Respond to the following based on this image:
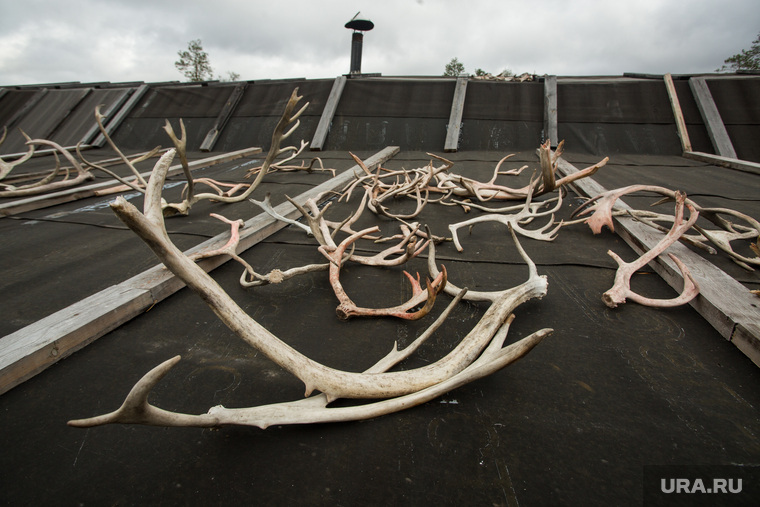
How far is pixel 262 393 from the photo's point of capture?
90 centimetres

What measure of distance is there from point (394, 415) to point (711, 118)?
5.69 metres

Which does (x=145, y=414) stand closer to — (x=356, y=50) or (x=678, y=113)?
(x=678, y=113)

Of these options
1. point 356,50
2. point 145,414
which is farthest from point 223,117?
point 356,50

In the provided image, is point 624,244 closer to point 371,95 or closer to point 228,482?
point 228,482

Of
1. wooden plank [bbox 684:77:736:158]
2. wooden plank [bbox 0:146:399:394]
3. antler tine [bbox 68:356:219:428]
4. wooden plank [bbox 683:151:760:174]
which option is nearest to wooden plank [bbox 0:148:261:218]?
wooden plank [bbox 0:146:399:394]

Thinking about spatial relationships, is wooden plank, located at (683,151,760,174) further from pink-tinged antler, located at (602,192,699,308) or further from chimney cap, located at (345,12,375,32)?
chimney cap, located at (345,12,375,32)

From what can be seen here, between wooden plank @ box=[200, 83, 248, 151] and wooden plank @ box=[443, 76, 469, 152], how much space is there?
3.37 m

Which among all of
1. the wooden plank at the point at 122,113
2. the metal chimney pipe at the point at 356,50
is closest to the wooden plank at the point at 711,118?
the wooden plank at the point at 122,113

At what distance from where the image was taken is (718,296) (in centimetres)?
118

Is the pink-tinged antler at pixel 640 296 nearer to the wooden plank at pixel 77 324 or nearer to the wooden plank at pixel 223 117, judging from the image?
the wooden plank at pixel 77 324

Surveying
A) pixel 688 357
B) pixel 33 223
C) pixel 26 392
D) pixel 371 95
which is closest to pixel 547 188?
pixel 688 357

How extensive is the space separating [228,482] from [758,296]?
1.64 m

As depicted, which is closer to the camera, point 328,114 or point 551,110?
point 551,110

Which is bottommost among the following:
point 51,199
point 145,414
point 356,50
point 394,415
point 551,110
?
point 394,415
